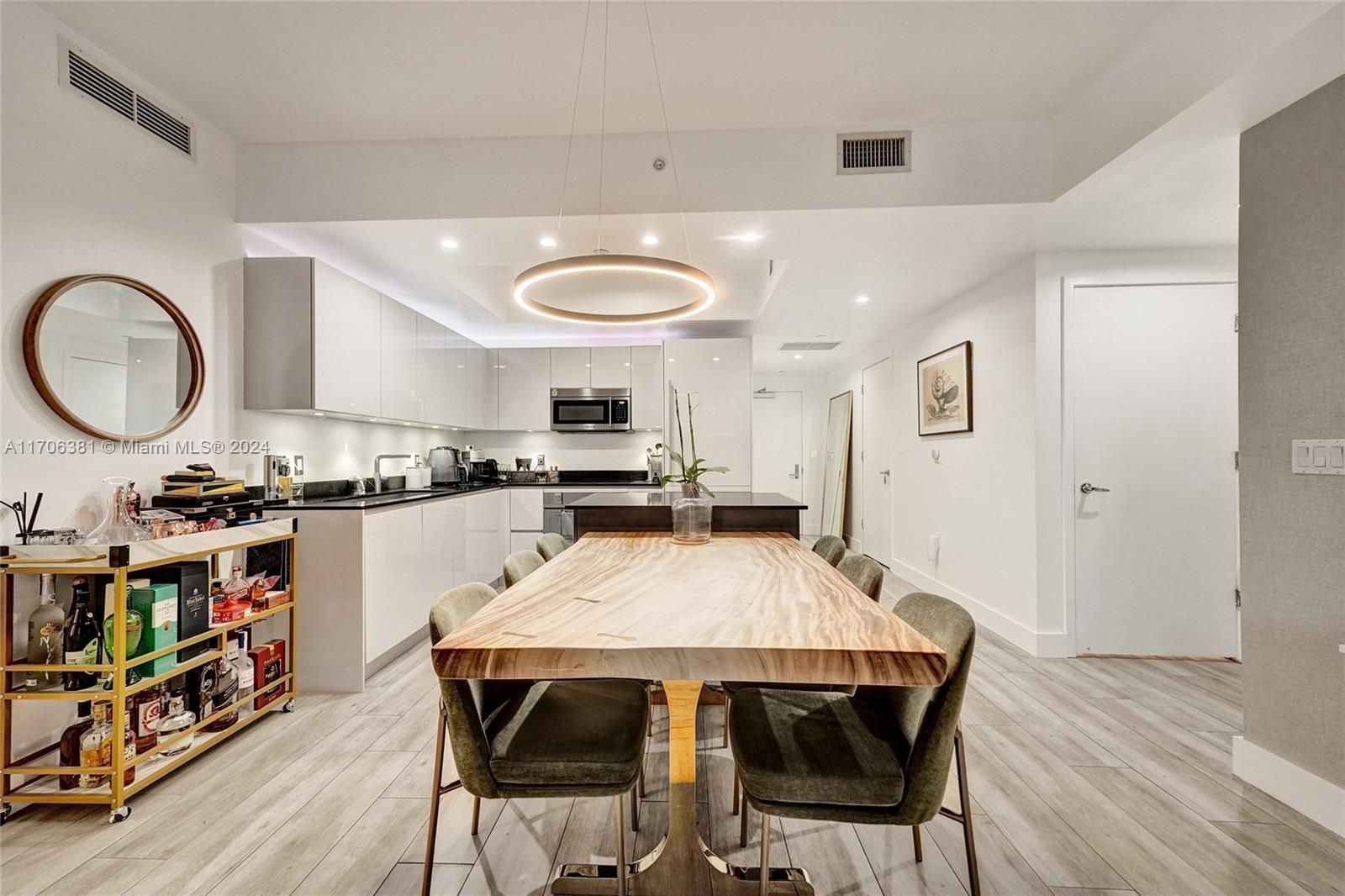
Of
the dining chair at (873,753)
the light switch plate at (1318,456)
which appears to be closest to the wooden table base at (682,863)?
the dining chair at (873,753)

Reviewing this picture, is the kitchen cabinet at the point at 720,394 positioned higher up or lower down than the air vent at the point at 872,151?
lower down

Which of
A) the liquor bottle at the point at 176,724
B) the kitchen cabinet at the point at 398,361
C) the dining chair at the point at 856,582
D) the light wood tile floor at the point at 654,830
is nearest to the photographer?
the light wood tile floor at the point at 654,830

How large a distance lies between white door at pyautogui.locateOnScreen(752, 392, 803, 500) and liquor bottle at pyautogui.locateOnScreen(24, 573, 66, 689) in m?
6.88

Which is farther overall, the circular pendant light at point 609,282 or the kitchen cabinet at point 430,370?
the kitchen cabinet at point 430,370

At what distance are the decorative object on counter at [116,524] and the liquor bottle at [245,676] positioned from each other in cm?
72

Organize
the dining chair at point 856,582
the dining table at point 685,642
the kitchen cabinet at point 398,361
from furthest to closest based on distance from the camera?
the kitchen cabinet at point 398,361, the dining chair at point 856,582, the dining table at point 685,642

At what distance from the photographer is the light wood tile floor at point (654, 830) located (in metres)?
1.57

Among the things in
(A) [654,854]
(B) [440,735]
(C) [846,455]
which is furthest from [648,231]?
(C) [846,455]

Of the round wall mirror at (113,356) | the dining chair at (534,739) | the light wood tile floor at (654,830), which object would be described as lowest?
the light wood tile floor at (654,830)

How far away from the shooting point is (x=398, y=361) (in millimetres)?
3834

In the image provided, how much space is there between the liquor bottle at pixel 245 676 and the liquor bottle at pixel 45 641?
57cm

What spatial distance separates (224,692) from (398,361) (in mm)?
2191

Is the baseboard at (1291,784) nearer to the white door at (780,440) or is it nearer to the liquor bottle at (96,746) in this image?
the liquor bottle at (96,746)

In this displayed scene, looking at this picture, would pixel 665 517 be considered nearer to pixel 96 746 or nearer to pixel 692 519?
pixel 692 519
